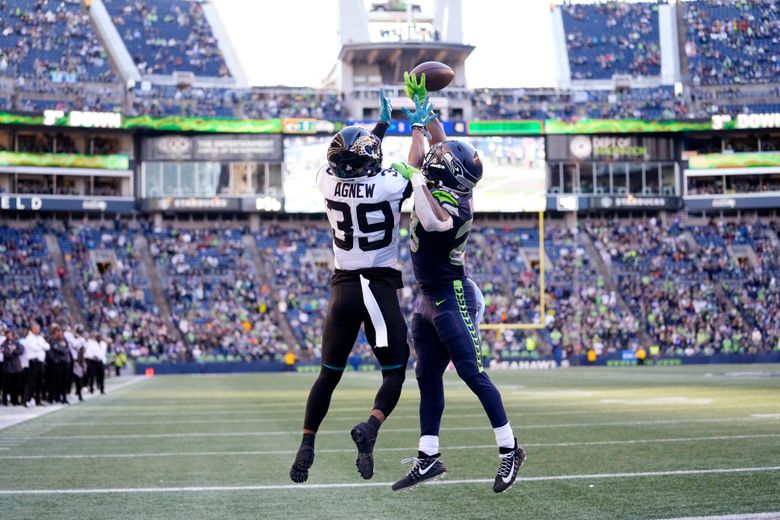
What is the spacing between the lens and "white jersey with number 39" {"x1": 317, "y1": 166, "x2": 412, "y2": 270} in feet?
25.5

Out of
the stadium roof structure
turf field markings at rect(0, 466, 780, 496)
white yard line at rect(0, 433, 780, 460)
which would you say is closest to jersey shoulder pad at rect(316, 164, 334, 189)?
turf field markings at rect(0, 466, 780, 496)

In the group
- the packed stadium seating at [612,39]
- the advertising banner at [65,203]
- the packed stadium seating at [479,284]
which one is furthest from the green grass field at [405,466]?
the packed stadium seating at [612,39]

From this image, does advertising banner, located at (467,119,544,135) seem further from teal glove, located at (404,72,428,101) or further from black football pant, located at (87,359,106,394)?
teal glove, located at (404,72,428,101)

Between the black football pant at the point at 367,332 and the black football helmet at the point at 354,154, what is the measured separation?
28.1 inches

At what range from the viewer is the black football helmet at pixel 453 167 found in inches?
319

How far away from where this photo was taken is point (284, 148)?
53.0 metres

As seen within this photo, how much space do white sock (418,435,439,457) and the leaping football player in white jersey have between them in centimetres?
44

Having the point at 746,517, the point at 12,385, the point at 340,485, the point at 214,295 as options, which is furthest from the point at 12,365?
the point at 214,295

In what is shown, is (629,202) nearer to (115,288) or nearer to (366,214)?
(115,288)

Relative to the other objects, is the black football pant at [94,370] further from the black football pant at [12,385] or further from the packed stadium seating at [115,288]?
the packed stadium seating at [115,288]

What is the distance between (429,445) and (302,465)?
1007 millimetres

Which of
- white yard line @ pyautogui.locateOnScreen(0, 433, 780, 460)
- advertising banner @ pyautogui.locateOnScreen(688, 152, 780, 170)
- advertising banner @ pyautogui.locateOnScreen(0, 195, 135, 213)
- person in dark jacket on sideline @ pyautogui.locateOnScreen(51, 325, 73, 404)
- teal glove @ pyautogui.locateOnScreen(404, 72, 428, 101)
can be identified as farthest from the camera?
advertising banner @ pyautogui.locateOnScreen(688, 152, 780, 170)

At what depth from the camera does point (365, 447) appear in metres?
7.52

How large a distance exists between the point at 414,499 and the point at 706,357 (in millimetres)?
36294
